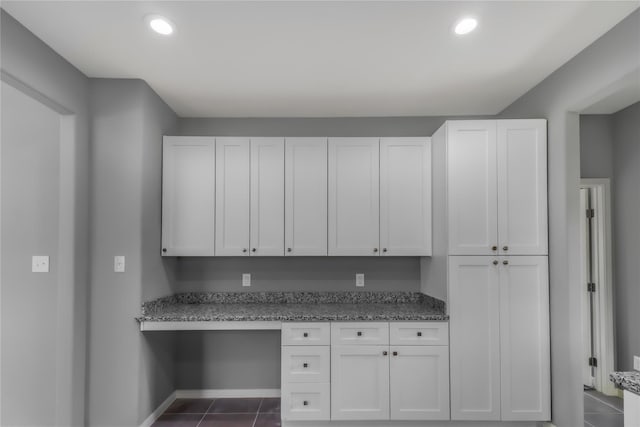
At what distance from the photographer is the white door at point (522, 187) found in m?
2.73

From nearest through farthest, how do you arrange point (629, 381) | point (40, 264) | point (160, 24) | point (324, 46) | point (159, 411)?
point (629, 381) → point (160, 24) → point (324, 46) → point (40, 264) → point (159, 411)

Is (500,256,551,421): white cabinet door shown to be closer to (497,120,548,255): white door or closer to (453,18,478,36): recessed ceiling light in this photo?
(497,120,548,255): white door

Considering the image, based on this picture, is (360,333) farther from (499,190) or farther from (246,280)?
(499,190)

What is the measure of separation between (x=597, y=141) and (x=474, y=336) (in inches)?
86.2

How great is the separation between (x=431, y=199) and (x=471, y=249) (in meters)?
0.56

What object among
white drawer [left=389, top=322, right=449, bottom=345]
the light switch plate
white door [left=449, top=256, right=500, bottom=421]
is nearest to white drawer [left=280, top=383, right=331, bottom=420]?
white drawer [left=389, top=322, right=449, bottom=345]

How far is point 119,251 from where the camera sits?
107 inches

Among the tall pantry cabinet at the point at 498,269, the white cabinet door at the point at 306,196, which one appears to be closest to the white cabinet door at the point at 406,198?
the tall pantry cabinet at the point at 498,269

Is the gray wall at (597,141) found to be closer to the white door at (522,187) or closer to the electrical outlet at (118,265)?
the white door at (522,187)

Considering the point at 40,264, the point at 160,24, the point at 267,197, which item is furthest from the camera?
the point at 267,197

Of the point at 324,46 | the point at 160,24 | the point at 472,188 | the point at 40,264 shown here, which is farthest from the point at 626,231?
the point at 40,264

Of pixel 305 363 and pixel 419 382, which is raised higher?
pixel 305 363

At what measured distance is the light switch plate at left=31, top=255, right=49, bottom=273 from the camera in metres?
2.52

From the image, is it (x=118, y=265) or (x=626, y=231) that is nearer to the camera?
(x=118, y=265)
